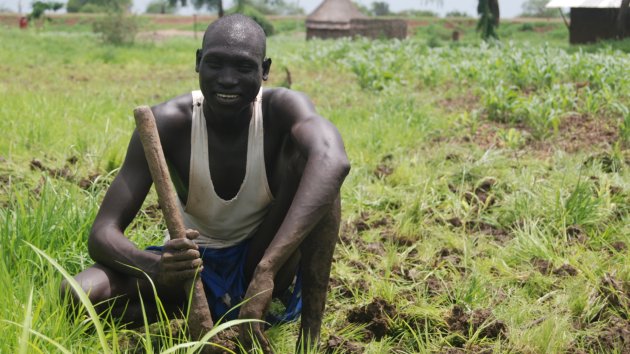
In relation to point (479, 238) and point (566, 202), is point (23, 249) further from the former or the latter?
point (566, 202)

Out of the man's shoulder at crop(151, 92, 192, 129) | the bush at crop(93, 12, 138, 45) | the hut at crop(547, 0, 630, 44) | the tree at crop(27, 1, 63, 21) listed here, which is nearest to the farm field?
the man's shoulder at crop(151, 92, 192, 129)

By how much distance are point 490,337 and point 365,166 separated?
99.7 inches

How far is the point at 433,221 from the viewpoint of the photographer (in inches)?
162

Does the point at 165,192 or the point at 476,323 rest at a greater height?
the point at 165,192

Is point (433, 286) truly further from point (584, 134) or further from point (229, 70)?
point (584, 134)

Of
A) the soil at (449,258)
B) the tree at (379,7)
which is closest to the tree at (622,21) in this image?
the soil at (449,258)

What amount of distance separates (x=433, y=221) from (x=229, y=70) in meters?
2.03

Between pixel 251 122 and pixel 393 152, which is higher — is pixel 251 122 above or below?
above

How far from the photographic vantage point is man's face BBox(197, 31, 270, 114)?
2.42 meters

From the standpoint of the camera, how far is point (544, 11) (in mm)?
73500

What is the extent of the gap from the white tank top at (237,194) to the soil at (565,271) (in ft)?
4.60

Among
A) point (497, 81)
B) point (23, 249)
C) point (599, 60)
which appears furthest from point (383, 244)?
point (599, 60)

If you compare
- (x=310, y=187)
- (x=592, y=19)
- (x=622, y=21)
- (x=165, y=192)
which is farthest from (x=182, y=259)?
(x=592, y=19)

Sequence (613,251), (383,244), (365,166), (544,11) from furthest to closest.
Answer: (544,11) < (365,166) < (383,244) < (613,251)
